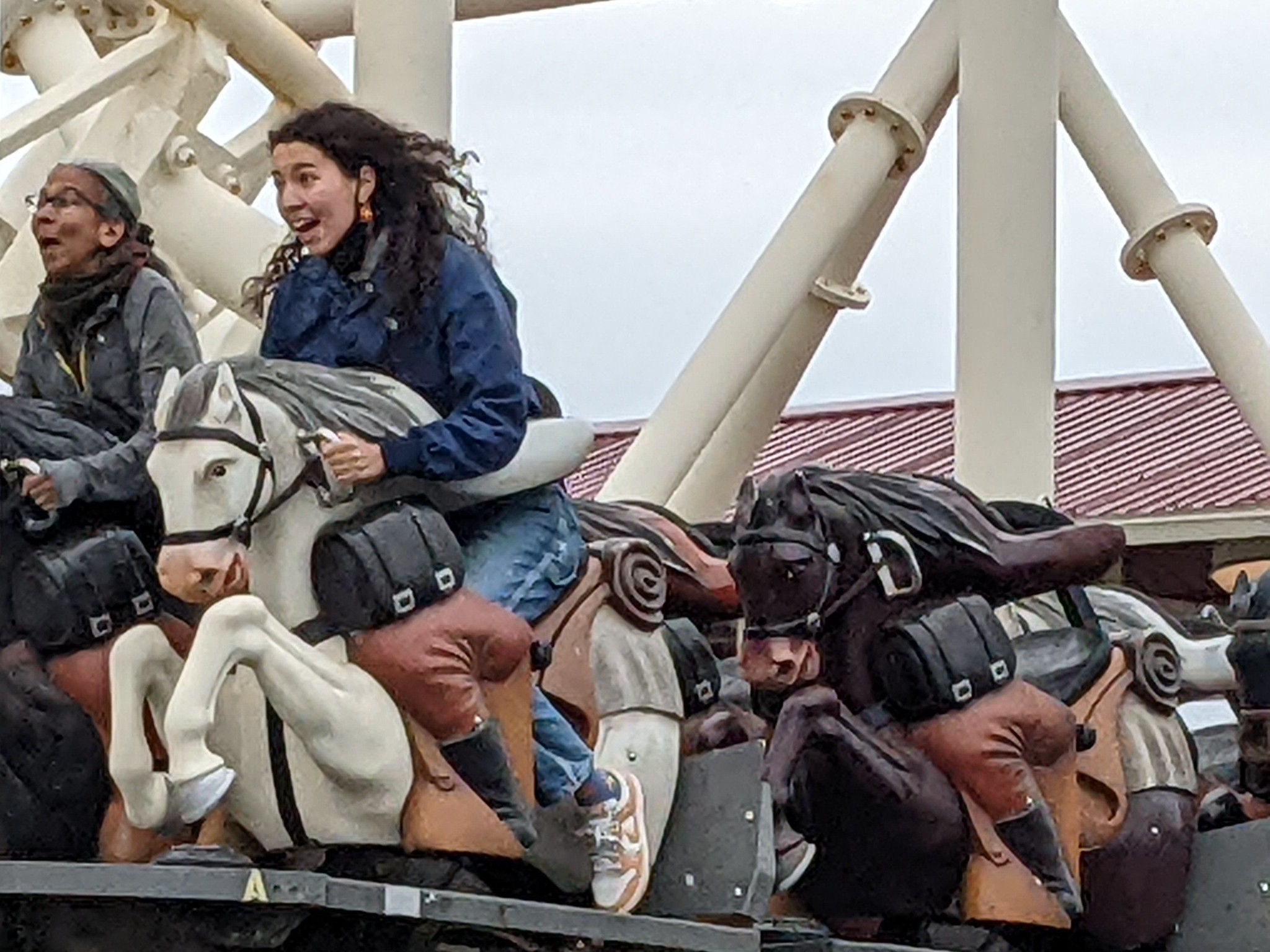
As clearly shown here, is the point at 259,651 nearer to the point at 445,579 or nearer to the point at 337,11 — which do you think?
the point at 445,579

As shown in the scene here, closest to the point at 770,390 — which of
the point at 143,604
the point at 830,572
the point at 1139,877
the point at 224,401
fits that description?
the point at 1139,877

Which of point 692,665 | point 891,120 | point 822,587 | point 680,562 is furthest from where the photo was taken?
point 891,120

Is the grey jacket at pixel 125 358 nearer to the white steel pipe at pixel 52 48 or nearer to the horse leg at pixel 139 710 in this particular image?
the horse leg at pixel 139 710

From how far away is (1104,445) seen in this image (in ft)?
72.8

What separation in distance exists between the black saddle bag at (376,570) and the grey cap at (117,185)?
973 millimetres

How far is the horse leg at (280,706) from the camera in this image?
7.69 m

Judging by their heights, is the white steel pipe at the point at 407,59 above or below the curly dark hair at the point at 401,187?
above

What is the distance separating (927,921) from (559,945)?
1.16 m

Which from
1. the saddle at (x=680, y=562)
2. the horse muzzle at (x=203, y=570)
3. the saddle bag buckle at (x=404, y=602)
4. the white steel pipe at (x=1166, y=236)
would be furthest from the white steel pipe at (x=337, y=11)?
the horse muzzle at (x=203, y=570)

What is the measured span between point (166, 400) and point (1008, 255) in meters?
6.28

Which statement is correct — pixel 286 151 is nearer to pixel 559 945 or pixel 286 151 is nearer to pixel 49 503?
pixel 49 503

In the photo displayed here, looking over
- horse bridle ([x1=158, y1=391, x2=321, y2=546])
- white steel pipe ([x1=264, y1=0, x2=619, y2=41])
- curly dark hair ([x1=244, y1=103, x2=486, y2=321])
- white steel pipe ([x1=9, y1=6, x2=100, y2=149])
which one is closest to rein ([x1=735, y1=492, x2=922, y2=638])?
curly dark hair ([x1=244, y1=103, x2=486, y2=321])

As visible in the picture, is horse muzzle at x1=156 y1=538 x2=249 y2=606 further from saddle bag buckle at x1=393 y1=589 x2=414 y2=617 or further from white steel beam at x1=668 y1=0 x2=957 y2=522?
white steel beam at x1=668 y1=0 x2=957 y2=522

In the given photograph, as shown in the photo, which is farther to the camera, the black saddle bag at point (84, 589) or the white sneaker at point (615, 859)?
the white sneaker at point (615, 859)
